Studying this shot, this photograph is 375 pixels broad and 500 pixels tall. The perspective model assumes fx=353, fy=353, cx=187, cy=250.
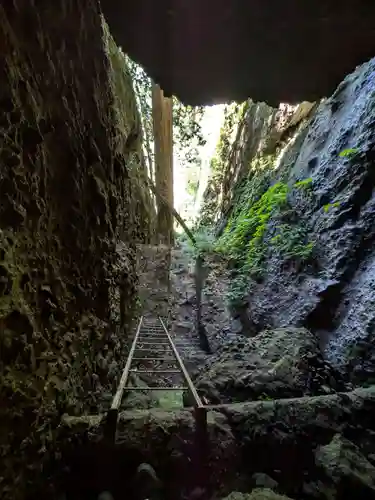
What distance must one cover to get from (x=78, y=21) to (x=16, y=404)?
8.31 ft

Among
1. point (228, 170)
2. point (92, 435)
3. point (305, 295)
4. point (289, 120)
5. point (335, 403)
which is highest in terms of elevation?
point (228, 170)

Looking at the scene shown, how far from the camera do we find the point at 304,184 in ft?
20.3

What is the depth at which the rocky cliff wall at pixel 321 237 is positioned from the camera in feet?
13.7

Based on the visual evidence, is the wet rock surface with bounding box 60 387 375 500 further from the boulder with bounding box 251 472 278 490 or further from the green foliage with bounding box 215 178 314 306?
the green foliage with bounding box 215 178 314 306

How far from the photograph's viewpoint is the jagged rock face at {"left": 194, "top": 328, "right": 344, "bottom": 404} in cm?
353

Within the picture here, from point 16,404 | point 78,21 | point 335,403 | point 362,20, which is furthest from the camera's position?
point 335,403

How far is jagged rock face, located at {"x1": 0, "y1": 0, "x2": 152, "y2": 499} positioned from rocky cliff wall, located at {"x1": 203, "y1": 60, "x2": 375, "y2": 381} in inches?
107

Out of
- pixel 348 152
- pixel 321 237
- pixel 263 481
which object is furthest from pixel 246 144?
pixel 263 481

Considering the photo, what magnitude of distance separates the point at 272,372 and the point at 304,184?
3689 millimetres

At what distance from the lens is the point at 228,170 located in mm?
12859

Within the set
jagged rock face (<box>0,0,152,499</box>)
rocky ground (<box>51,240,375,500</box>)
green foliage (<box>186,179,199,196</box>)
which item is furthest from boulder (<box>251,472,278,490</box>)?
green foliage (<box>186,179,199,196</box>)

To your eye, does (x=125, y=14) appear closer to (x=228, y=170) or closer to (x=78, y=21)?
(x=78, y=21)

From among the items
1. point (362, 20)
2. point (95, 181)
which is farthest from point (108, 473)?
point (362, 20)

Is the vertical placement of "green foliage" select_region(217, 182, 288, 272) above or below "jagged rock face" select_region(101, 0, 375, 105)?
above
